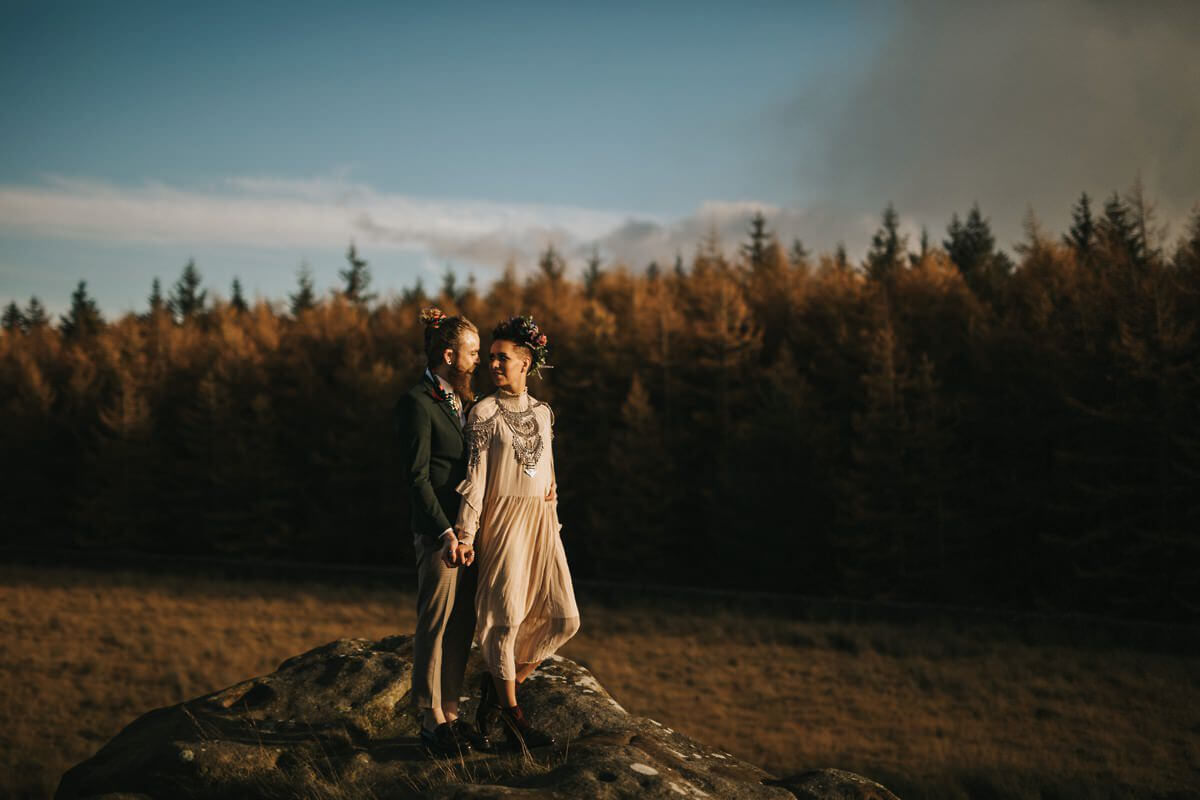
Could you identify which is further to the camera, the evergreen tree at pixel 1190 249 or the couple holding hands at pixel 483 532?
the evergreen tree at pixel 1190 249

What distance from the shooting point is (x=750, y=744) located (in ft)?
34.8

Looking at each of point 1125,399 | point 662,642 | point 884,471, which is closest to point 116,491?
point 662,642

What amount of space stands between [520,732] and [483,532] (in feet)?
3.26

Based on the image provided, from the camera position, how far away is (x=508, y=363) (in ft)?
14.5

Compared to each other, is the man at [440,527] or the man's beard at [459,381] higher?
the man's beard at [459,381]

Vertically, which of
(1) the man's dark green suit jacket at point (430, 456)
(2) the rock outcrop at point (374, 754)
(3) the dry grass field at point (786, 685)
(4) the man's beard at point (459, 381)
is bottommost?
(3) the dry grass field at point (786, 685)

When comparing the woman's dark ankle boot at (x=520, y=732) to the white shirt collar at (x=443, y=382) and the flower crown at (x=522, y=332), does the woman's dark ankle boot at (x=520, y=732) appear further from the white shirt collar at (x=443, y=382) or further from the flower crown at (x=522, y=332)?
the flower crown at (x=522, y=332)

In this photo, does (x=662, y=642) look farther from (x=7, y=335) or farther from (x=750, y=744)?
(x=7, y=335)

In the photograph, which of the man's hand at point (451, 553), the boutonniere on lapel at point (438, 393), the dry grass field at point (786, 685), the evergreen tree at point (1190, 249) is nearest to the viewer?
the man's hand at point (451, 553)

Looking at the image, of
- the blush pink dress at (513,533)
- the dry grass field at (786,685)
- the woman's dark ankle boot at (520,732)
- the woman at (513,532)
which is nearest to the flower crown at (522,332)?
the woman at (513,532)

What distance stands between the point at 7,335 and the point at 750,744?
4883 cm

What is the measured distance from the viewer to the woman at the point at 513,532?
432cm

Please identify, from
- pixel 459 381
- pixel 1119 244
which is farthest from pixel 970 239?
pixel 459 381

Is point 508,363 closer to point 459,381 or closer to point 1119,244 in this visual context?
point 459,381
